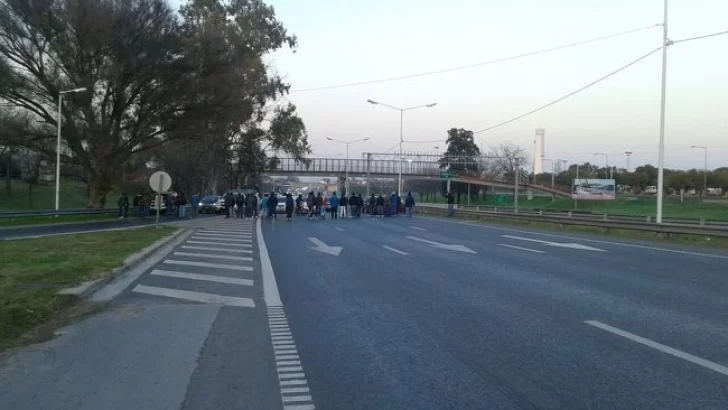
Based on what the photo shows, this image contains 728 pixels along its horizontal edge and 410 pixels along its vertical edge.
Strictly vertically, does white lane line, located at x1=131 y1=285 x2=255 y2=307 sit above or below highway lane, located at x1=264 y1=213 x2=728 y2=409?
below

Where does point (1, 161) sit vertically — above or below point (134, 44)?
below

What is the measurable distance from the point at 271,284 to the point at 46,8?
3131 centimetres

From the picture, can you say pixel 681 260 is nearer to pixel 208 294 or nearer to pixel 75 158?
pixel 208 294

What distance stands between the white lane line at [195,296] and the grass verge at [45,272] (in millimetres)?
1294

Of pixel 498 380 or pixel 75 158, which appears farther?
pixel 75 158

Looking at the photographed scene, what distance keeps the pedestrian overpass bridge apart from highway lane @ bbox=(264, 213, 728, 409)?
214 feet

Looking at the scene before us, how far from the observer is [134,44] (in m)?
39.9

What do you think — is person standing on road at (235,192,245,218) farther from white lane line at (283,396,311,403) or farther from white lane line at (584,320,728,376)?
white lane line at (283,396,311,403)

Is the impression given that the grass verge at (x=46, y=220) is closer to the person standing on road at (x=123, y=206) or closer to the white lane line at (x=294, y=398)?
the person standing on road at (x=123, y=206)

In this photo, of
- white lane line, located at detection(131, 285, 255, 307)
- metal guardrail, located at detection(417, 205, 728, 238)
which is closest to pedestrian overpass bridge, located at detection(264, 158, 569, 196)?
metal guardrail, located at detection(417, 205, 728, 238)

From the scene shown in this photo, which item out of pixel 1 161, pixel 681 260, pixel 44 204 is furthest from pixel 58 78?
pixel 681 260

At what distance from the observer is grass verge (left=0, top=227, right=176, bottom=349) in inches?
359

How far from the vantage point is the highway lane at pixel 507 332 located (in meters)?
6.01

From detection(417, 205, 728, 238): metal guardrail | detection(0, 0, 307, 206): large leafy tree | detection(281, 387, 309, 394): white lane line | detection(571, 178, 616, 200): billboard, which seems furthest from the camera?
detection(571, 178, 616, 200): billboard
